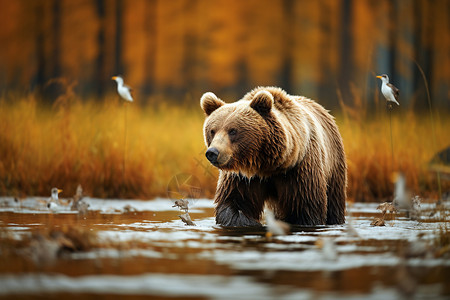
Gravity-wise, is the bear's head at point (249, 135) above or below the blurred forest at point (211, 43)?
below

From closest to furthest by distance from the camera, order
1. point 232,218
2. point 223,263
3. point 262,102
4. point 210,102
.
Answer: point 223,263 < point 262,102 < point 232,218 < point 210,102

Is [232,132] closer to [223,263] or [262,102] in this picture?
[262,102]

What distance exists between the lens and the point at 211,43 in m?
33.3

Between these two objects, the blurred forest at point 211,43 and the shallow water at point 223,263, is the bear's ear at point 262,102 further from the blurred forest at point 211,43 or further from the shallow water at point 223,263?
the blurred forest at point 211,43

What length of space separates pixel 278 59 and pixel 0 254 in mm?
30328

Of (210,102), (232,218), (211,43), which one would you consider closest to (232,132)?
(210,102)

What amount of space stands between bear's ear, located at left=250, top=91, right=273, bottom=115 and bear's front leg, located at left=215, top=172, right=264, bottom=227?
69 centimetres

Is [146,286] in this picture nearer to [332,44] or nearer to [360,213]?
[360,213]

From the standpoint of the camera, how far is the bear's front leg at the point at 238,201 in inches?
271

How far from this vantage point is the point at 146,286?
12.2 feet

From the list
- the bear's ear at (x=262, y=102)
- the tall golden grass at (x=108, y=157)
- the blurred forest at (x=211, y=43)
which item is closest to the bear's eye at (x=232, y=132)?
Answer: the bear's ear at (x=262, y=102)

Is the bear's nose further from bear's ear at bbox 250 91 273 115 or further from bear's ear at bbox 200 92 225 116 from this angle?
bear's ear at bbox 200 92 225 116

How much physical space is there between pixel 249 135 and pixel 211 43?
27115 millimetres

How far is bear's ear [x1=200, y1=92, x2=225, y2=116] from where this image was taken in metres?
7.08
